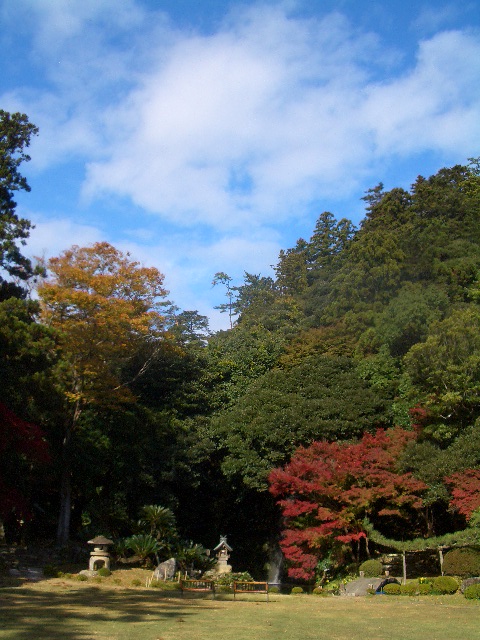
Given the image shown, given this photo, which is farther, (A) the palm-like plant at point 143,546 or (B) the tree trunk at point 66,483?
(B) the tree trunk at point 66,483

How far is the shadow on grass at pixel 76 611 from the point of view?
302 inches

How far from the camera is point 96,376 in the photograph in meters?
21.5

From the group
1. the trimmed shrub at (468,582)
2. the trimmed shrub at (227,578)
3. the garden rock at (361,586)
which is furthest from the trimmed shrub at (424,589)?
the trimmed shrub at (227,578)

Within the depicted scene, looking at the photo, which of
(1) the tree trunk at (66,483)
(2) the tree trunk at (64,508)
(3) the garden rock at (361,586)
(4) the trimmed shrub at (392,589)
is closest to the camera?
(4) the trimmed shrub at (392,589)

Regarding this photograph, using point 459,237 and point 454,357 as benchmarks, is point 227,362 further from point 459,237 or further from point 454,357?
point 459,237

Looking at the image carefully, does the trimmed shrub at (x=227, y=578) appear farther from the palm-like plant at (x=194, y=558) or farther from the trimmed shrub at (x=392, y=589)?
the trimmed shrub at (x=392, y=589)

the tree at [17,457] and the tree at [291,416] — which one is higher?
the tree at [291,416]

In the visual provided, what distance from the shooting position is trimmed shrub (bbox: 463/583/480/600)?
14031 millimetres

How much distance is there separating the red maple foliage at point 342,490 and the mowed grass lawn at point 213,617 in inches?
155

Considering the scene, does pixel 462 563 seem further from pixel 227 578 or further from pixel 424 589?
pixel 227 578

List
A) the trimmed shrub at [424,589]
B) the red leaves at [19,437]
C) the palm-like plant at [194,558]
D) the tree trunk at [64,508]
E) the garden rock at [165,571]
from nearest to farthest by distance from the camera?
the trimmed shrub at [424,589]
the red leaves at [19,437]
the garden rock at [165,571]
the palm-like plant at [194,558]
the tree trunk at [64,508]

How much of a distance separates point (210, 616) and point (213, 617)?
6.0 inches

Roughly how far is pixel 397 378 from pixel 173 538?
10.7 metres

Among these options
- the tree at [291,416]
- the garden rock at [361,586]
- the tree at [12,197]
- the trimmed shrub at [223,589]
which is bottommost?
the trimmed shrub at [223,589]
